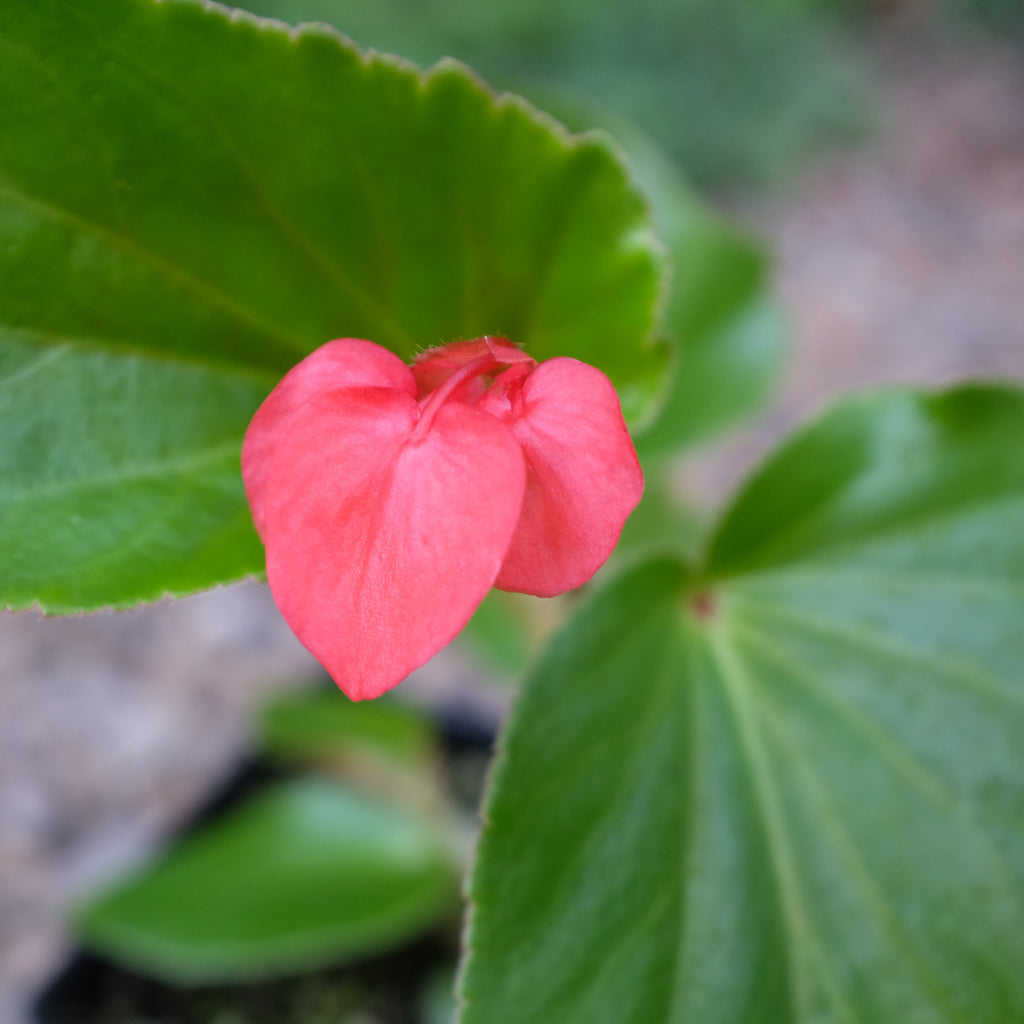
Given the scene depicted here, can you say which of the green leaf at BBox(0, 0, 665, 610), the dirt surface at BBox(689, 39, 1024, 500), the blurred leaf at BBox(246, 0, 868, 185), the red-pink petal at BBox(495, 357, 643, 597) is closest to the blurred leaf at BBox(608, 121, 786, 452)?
the green leaf at BBox(0, 0, 665, 610)

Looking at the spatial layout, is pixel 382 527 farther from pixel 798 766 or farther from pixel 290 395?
pixel 798 766

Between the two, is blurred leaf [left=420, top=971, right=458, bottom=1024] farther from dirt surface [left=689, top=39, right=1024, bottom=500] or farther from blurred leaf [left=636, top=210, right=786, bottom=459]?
dirt surface [left=689, top=39, right=1024, bottom=500]

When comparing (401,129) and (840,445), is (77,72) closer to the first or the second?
(401,129)

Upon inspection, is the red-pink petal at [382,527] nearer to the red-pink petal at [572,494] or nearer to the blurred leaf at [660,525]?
the red-pink petal at [572,494]

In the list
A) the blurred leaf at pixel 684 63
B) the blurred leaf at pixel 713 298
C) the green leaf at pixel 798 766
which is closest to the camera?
the green leaf at pixel 798 766

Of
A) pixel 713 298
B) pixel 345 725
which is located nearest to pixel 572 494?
pixel 713 298

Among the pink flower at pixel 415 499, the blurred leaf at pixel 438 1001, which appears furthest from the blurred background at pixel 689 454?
the pink flower at pixel 415 499
